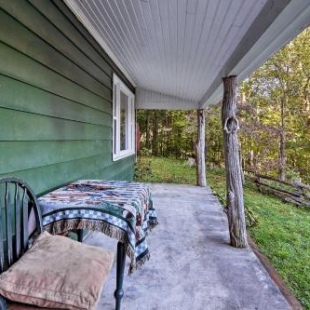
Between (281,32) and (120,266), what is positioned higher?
(281,32)

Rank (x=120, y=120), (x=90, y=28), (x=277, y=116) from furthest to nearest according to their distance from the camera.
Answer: (x=277, y=116) → (x=120, y=120) → (x=90, y=28)

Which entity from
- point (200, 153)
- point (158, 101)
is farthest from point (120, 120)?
point (200, 153)

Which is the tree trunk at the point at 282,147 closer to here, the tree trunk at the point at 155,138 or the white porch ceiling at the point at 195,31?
the white porch ceiling at the point at 195,31

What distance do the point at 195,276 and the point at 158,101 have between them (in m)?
5.81

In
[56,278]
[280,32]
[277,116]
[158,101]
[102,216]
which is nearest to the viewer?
[56,278]

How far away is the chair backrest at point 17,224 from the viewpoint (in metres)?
1.49

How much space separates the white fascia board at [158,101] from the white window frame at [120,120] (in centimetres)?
31

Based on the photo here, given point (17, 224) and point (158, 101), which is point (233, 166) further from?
point (158, 101)

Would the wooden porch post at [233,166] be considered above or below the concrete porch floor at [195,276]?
above

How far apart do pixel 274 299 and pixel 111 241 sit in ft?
6.03

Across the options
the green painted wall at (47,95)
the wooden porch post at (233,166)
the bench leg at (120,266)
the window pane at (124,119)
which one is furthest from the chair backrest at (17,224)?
the window pane at (124,119)

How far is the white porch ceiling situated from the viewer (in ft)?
6.89

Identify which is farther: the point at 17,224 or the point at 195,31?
the point at 195,31

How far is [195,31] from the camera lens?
292 cm
